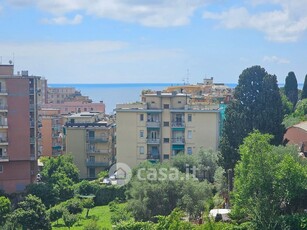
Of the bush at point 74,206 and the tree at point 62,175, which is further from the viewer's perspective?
the tree at point 62,175

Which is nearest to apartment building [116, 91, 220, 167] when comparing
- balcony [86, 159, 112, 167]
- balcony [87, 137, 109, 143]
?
balcony [87, 137, 109, 143]

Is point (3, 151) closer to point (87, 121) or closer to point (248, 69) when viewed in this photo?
point (87, 121)

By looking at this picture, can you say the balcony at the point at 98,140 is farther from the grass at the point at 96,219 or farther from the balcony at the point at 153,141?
the grass at the point at 96,219

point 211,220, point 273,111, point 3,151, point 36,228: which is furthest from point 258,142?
point 3,151

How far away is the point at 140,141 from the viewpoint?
37000 millimetres

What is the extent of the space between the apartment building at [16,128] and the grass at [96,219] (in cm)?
642

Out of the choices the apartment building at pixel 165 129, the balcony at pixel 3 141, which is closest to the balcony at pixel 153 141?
the apartment building at pixel 165 129

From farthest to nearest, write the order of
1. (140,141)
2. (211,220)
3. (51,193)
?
(140,141) → (51,193) → (211,220)

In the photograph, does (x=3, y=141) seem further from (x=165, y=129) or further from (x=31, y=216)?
(x=31, y=216)

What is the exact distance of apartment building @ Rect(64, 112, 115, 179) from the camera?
1709 inches

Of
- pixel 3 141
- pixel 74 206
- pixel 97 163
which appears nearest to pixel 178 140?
pixel 97 163

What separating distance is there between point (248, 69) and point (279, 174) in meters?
11.1

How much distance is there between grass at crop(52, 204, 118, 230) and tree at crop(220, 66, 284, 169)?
666 centimetres

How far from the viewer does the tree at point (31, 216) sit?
2525 centimetres
